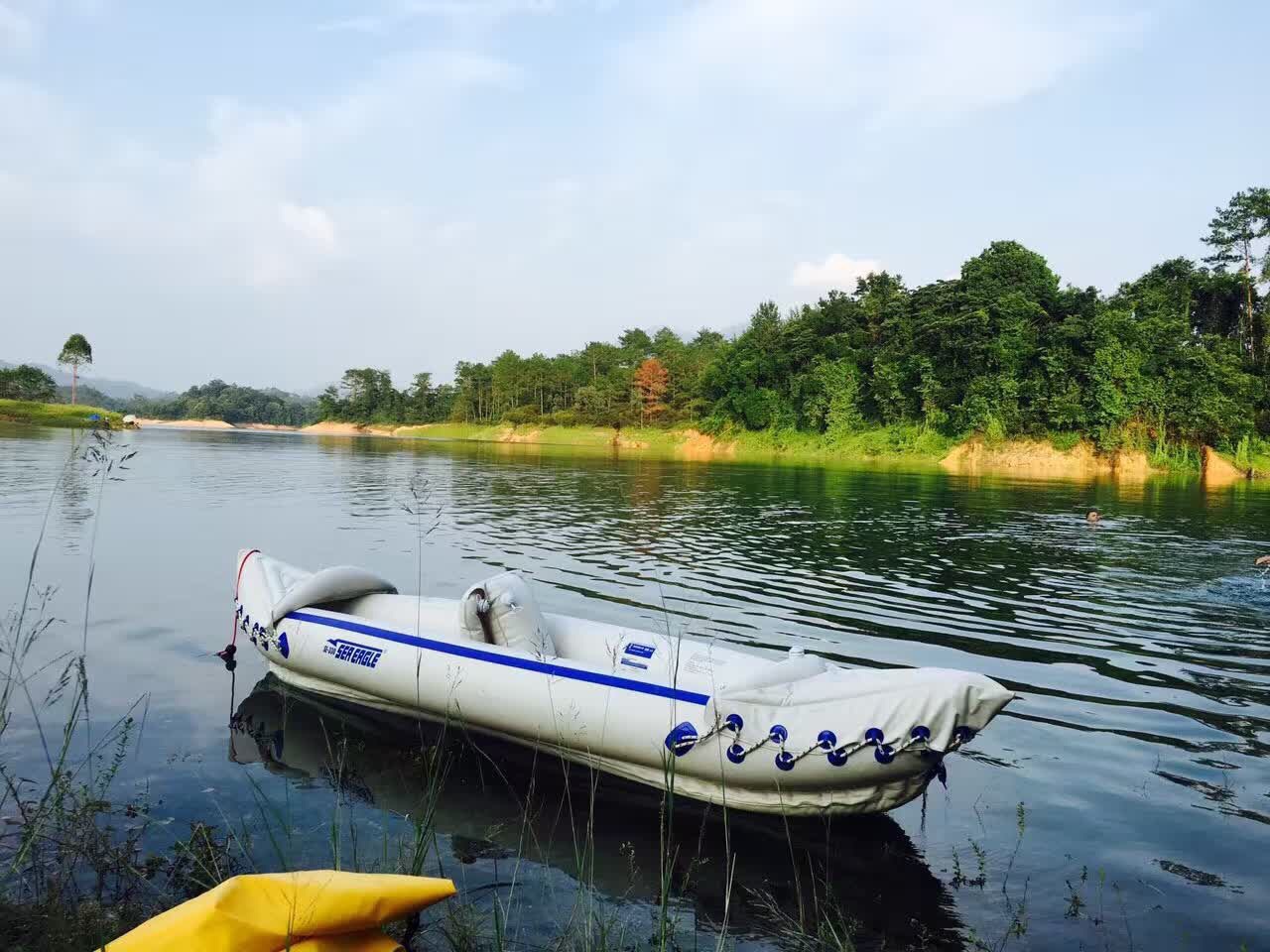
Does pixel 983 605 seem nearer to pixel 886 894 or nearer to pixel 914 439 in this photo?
pixel 886 894

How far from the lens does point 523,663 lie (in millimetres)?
5367

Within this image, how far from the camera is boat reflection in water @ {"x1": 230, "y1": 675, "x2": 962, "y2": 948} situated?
404 cm

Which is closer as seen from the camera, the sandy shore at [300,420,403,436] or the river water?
the river water

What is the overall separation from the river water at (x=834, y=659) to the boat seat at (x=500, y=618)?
2.81 feet

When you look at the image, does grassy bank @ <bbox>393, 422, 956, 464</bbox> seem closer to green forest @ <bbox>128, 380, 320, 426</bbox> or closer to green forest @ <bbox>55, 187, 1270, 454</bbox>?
green forest @ <bbox>55, 187, 1270, 454</bbox>

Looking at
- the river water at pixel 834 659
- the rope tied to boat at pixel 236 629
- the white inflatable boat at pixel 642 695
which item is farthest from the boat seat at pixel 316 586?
the river water at pixel 834 659

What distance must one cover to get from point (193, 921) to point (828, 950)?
8.76 feet

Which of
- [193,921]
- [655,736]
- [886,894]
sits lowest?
[886,894]

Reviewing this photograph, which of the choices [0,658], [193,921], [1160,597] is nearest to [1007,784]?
[193,921]

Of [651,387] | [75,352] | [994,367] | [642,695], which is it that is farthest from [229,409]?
[642,695]

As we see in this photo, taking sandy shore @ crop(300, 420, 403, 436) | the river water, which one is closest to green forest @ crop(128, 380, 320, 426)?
sandy shore @ crop(300, 420, 403, 436)

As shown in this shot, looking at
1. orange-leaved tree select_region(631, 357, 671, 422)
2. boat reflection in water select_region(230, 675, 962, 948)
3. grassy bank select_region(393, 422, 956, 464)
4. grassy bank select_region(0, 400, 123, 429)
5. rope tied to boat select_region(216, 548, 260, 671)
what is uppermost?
orange-leaved tree select_region(631, 357, 671, 422)

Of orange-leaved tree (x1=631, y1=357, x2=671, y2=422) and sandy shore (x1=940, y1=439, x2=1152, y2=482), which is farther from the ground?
orange-leaved tree (x1=631, y1=357, x2=671, y2=422)

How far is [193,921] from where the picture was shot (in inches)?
95.3
